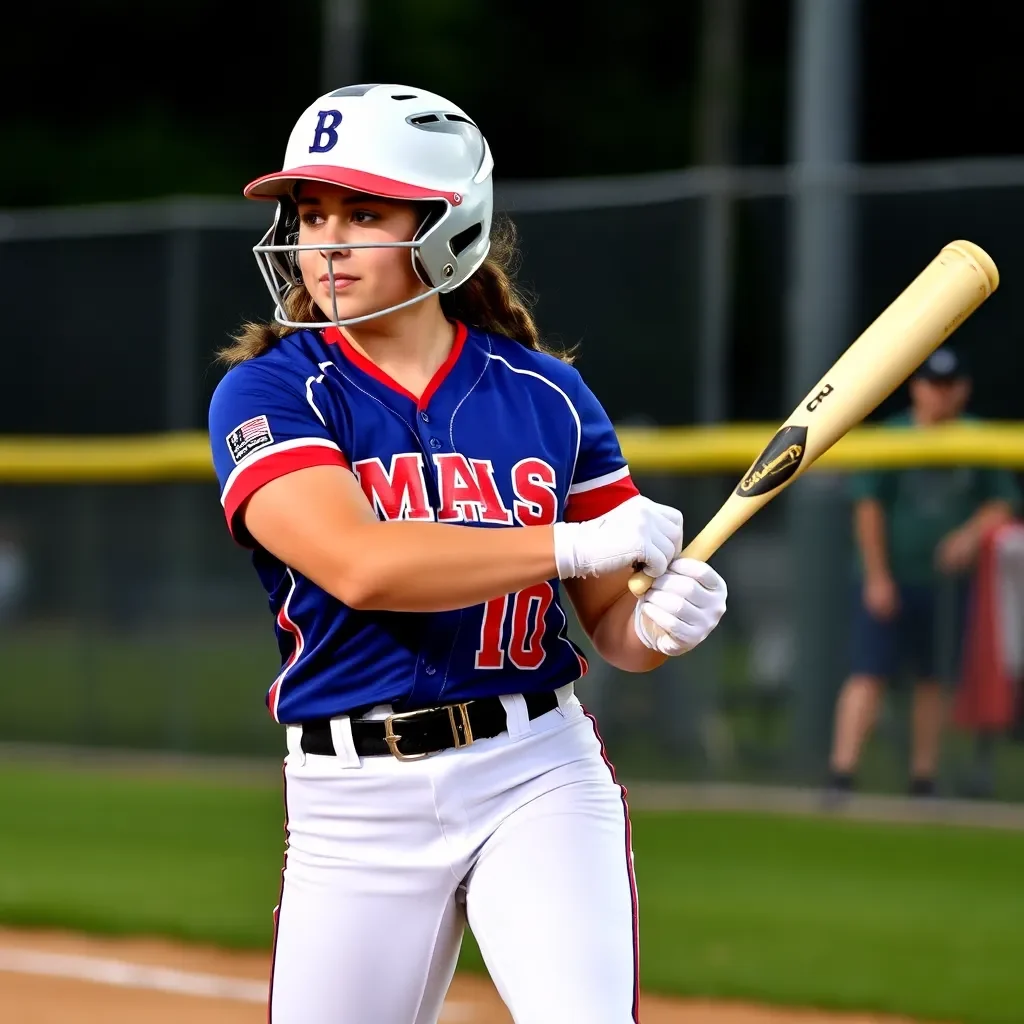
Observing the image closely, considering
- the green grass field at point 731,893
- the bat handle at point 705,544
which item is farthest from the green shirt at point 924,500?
the bat handle at point 705,544

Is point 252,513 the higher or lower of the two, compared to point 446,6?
lower

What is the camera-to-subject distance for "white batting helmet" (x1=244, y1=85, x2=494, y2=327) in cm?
321

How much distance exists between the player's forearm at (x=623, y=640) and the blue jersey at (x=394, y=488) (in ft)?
0.37

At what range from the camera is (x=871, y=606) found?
8.36m

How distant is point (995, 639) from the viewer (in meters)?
8.07

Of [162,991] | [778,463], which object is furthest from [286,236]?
[162,991]

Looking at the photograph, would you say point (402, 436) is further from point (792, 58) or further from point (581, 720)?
point (792, 58)

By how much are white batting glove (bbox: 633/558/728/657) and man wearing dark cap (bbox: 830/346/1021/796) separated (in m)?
5.14

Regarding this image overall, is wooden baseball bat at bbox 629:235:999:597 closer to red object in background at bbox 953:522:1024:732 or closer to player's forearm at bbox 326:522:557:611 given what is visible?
player's forearm at bbox 326:522:557:611

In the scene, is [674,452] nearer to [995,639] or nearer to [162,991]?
[995,639]

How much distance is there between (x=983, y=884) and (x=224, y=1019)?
9.35 feet

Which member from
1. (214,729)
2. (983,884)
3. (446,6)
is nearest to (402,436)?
(983,884)

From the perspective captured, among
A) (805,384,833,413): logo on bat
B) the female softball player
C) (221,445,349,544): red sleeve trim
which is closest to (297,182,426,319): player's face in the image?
the female softball player

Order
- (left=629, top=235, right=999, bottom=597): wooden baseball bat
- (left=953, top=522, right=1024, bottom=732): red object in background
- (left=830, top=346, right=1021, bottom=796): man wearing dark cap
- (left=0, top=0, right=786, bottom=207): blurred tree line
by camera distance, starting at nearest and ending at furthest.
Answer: (left=629, top=235, right=999, bottom=597): wooden baseball bat < (left=953, top=522, right=1024, bottom=732): red object in background < (left=830, top=346, right=1021, bottom=796): man wearing dark cap < (left=0, top=0, right=786, bottom=207): blurred tree line
